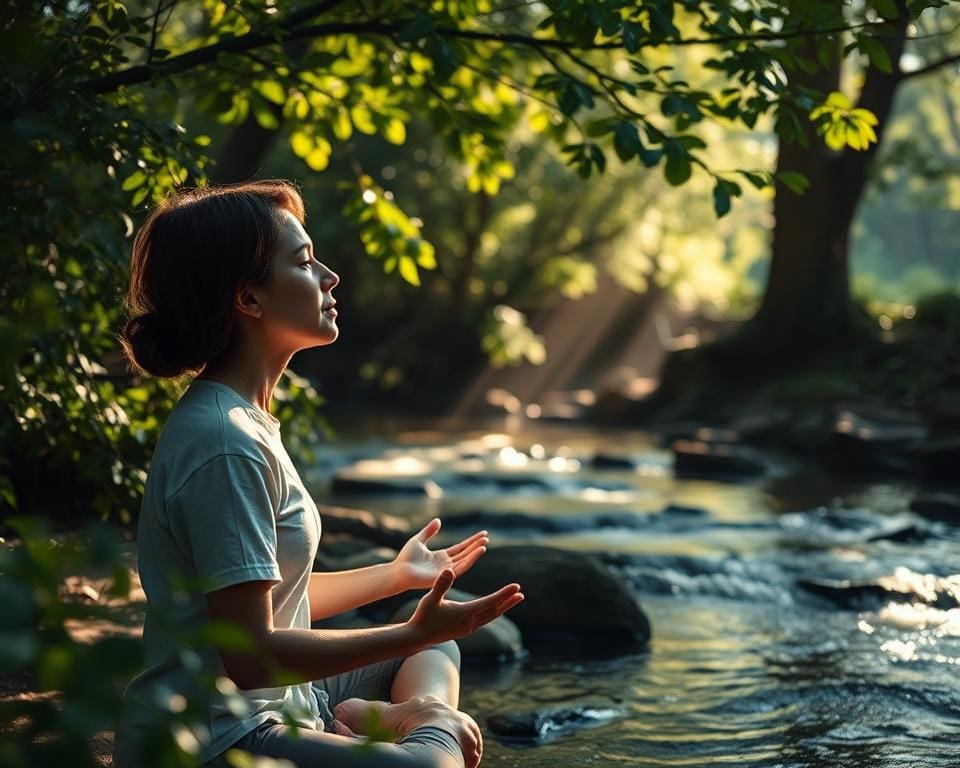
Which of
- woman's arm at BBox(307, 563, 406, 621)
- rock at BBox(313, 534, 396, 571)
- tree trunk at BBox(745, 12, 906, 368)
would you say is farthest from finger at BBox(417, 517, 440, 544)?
tree trunk at BBox(745, 12, 906, 368)

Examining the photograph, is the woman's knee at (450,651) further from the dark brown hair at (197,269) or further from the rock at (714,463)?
the rock at (714,463)

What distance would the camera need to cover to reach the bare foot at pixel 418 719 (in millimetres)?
3207

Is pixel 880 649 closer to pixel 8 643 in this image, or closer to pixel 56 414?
pixel 56 414

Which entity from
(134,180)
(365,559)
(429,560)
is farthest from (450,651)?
(365,559)

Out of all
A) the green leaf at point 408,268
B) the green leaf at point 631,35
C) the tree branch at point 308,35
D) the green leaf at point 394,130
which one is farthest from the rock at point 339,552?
the green leaf at point 631,35

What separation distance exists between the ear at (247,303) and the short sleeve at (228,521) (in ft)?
1.41

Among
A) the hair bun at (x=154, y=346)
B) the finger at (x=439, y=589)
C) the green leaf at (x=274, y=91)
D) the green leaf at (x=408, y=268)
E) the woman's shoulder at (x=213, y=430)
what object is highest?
the green leaf at (x=274, y=91)

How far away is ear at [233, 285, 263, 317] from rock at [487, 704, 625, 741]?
248cm

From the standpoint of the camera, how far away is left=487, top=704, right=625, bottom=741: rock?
5039 mm

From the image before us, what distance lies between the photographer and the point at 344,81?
6.35 metres

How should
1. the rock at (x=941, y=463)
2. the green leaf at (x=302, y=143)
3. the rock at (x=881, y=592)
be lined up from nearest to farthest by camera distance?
the green leaf at (x=302, y=143), the rock at (x=881, y=592), the rock at (x=941, y=463)

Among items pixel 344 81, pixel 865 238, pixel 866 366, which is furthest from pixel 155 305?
pixel 865 238

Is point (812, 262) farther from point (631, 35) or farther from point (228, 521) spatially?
point (228, 521)

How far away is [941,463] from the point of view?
13938mm
